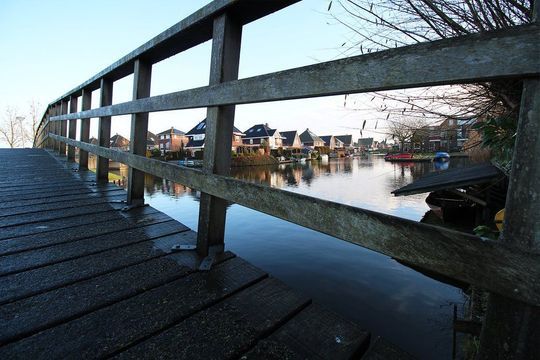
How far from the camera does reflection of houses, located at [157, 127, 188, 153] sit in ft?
208

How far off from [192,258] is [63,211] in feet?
6.61

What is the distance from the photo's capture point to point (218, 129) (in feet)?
6.34

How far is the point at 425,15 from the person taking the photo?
2.46 metres

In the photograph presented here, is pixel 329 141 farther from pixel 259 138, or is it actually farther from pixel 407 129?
pixel 407 129

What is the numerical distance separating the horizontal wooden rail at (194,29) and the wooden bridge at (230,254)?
0.05ft

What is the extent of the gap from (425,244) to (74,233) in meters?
2.66

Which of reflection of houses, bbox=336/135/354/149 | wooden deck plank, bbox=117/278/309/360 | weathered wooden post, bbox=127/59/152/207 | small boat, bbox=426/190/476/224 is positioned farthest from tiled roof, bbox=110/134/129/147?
wooden deck plank, bbox=117/278/309/360

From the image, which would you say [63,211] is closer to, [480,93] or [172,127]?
[480,93]

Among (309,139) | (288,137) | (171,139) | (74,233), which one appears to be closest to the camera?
(74,233)

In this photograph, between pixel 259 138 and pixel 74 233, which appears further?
pixel 259 138

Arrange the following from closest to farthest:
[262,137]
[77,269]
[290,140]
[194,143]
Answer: [77,269] → [194,143] → [262,137] → [290,140]

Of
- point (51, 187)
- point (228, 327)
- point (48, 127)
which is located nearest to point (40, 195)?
point (51, 187)

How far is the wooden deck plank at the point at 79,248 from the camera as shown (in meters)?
1.83

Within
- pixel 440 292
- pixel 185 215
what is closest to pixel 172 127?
pixel 185 215
